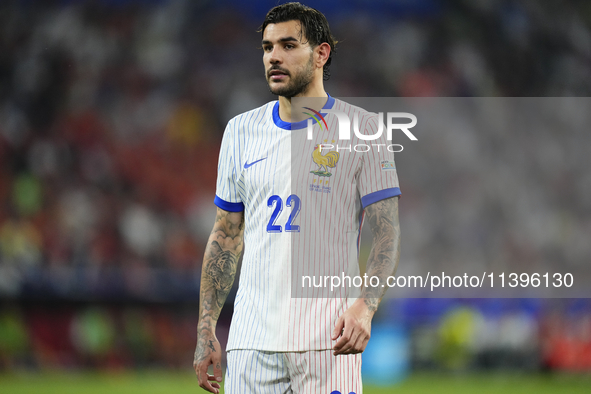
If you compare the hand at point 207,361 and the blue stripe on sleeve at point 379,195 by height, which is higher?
the blue stripe on sleeve at point 379,195

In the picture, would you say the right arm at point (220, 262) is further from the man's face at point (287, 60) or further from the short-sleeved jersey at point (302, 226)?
the man's face at point (287, 60)

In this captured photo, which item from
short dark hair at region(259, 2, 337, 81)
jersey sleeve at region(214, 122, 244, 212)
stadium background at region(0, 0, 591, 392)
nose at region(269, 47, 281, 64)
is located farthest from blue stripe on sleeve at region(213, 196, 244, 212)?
stadium background at region(0, 0, 591, 392)

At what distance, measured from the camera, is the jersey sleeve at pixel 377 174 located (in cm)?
232

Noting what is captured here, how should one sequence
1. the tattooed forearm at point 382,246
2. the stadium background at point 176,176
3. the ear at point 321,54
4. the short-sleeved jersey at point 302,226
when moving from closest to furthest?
the tattooed forearm at point 382,246 → the short-sleeved jersey at point 302,226 → the ear at point 321,54 → the stadium background at point 176,176

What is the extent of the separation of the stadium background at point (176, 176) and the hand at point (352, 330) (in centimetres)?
509

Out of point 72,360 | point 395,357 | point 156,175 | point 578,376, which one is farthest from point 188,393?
point 578,376

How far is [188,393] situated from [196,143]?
13.3 feet

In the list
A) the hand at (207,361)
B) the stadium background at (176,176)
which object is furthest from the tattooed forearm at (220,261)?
the stadium background at (176,176)

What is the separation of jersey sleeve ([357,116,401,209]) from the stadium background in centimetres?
501

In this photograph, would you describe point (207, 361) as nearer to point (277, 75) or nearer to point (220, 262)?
point (220, 262)

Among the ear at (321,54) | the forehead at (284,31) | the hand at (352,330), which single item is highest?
the forehead at (284,31)

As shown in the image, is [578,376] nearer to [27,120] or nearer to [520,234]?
[520,234]

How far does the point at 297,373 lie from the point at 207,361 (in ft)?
1.36

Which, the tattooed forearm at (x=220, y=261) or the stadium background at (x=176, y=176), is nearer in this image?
the tattooed forearm at (x=220, y=261)
